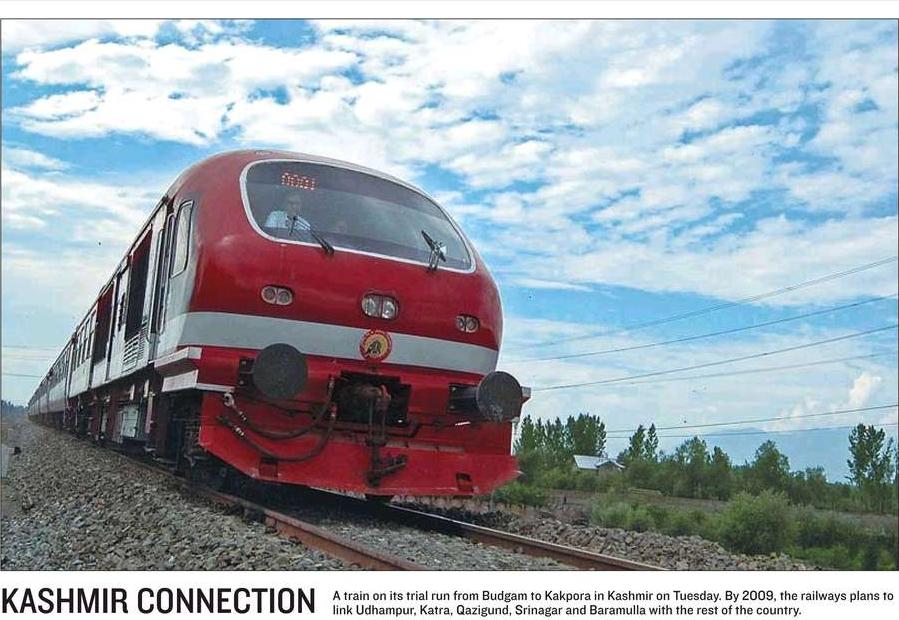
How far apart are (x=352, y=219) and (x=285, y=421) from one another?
62.2 inches

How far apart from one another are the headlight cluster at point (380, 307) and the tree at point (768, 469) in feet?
23.6

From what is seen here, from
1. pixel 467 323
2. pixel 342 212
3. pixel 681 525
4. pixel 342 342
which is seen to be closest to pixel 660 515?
pixel 681 525

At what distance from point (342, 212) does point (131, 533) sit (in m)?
2.66

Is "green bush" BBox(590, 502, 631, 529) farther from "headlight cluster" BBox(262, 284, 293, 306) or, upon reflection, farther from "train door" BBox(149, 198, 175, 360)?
"train door" BBox(149, 198, 175, 360)

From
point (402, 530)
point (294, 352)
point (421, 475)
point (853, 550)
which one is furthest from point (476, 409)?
point (853, 550)

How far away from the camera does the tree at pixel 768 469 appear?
12273 millimetres

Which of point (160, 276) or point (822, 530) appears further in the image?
point (822, 530)

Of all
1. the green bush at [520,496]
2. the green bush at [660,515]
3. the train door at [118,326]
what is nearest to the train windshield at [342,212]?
the green bush at [660,515]

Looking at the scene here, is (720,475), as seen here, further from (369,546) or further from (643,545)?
(369,546)

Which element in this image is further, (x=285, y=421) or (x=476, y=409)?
(x=476, y=409)

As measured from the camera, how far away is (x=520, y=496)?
11.0 metres

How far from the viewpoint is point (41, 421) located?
3569 cm

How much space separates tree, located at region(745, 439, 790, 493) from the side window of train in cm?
812

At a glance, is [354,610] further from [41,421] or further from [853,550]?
[41,421]
